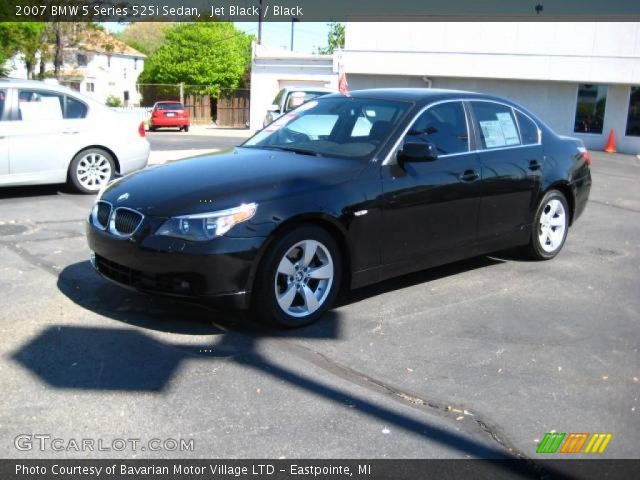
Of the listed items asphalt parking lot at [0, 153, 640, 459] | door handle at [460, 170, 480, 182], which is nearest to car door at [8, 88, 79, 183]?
asphalt parking lot at [0, 153, 640, 459]

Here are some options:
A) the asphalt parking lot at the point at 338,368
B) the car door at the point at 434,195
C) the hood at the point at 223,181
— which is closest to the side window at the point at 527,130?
the car door at the point at 434,195

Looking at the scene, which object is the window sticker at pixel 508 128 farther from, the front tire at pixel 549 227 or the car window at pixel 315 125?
the car window at pixel 315 125

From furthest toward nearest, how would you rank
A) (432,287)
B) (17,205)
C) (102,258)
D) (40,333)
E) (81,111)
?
(81,111)
(17,205)
(432,287)
(102,258)
(40,333)

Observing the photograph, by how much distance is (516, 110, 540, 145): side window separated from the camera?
6.75 meters

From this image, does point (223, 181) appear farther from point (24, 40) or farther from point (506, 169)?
point (24, 40)

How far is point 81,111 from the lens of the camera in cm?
1000

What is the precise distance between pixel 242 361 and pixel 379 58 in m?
26.6

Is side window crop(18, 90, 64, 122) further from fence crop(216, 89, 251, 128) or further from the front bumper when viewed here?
fence crop(216, 89, 251, 128)

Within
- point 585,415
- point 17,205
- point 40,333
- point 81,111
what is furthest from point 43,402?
point 81,111

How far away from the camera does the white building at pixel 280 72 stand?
1204 inches

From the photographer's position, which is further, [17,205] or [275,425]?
[17,205]

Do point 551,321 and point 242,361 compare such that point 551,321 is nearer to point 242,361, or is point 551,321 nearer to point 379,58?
point 242,361

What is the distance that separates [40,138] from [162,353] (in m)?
6.15

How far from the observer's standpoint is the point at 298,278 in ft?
16.1
